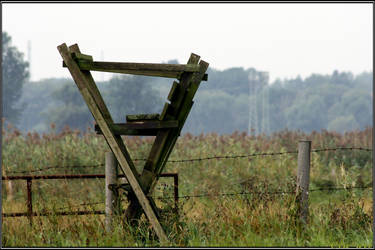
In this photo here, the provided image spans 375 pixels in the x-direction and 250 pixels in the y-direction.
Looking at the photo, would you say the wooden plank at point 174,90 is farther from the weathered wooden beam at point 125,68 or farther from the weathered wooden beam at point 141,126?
the weathered wooden beam at point 141,126

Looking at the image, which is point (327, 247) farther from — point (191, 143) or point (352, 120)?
point (352, 120)

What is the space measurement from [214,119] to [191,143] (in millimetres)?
86094

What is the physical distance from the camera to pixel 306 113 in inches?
3999

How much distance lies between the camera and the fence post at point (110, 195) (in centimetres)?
625

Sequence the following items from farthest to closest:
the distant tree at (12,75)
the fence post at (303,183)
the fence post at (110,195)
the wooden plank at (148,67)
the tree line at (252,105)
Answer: the tree line at (252,105) < the distant tree at (12,75) < the fence post at (303,183) < the fence post at (110,195) < the wooden plank at (148,67)

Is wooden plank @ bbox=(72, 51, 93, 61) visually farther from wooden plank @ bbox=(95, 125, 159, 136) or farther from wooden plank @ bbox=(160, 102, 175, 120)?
wooden plank @ bbox=(160, 102, 175, 120)

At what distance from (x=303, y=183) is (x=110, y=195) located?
260 centimetres

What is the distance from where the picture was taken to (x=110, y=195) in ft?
21.2

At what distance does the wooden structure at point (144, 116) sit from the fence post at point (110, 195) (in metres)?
0.63

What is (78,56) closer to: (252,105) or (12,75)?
(12,75)

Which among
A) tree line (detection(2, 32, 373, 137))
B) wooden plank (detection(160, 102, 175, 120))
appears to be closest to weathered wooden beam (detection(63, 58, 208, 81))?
wooden plank (detection(160, 102, 175, 120))

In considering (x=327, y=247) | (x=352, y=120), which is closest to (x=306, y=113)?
(x=352, y=120)

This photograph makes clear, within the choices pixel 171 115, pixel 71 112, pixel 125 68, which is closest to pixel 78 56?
pixel 125 68

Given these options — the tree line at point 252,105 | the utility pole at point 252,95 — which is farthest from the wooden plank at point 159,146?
the utility pole at point 252,95
